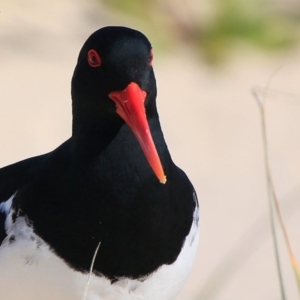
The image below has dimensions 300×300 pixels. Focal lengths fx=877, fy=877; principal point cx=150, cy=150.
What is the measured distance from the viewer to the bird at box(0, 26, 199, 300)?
116 inches

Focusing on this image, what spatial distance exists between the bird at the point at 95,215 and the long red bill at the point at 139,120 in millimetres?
92

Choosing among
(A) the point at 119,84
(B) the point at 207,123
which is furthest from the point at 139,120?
(B) the point at 207,123

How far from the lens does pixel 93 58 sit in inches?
112

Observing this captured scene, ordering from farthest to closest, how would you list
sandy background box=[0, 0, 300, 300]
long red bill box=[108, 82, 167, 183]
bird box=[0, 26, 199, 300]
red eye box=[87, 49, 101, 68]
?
1. sandy background box=[0, 0, 300, 300]
2. bird box=[0, 26, 199, 300]
3. red eye box=[87, 49, 101, 68]
4. long red bill box=[108, 82, 167, 183]

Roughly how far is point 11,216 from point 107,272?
0.40m

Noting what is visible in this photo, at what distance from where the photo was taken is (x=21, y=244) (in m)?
3.01

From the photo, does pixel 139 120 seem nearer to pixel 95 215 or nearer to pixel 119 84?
pixel 119 84

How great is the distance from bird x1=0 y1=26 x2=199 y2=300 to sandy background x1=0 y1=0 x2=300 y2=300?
4.37 feet

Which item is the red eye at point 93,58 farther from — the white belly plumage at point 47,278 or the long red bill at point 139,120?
the white belly plumage at point 47,278

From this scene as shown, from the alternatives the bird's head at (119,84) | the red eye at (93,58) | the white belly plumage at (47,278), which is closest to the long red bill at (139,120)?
the bird's head at (119,84)

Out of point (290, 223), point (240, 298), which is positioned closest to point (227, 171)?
point (290, 223)

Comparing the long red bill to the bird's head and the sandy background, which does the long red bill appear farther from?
the sandy background

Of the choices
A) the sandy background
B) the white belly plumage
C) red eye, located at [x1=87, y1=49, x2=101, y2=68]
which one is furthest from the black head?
the sandy background

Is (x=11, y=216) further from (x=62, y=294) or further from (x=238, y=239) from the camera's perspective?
(x=238, y=239)
